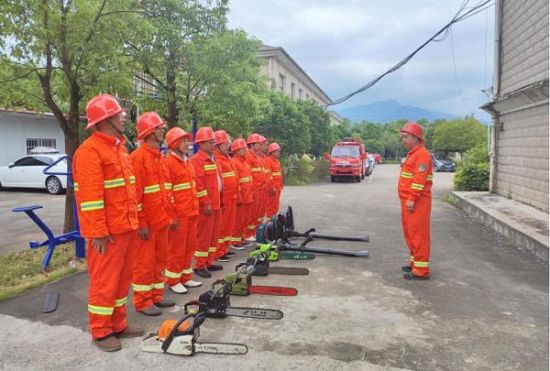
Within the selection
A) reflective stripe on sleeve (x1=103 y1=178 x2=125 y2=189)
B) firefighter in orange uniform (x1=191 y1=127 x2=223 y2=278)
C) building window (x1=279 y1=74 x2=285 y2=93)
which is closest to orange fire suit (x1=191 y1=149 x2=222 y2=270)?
firefighter in orange uniform (x1=191 y1=127 x2=223 y2=278)

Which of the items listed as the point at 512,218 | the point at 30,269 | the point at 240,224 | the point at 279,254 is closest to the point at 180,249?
the point at 279,254

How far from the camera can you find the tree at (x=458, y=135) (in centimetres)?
4709

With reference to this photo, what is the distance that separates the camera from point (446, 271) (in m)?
6.15

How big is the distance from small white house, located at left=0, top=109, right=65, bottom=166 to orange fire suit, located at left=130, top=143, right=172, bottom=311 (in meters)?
17.0

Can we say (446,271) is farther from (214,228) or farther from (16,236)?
(16,236)

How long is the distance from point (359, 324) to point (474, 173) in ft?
38.1

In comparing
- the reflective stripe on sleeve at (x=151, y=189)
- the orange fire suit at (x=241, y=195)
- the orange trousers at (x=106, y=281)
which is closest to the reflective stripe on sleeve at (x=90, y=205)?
the orange trousers at (x=106, y=281)

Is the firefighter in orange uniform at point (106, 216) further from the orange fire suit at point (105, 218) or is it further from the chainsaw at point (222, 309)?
the chainsaw at point (222, 309)

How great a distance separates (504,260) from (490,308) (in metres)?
2.43

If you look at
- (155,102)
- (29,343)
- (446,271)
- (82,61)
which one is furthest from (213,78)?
(29,343)

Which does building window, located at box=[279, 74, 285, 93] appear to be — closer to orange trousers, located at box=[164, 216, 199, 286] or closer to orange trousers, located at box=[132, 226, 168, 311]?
orange trousers, located at box=[164, 216, 199, 286]

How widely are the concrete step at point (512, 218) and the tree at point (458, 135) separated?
125 ft

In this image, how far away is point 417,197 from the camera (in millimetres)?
5484

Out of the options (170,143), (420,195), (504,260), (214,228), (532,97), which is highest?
(532,97)
